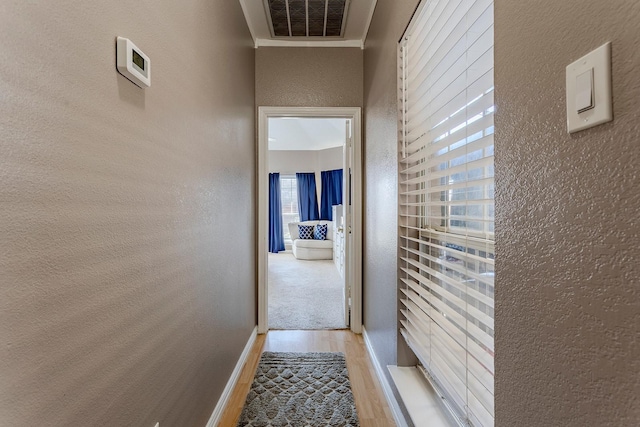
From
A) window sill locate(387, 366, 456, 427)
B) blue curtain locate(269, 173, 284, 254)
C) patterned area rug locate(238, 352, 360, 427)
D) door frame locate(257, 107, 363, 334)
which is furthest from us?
blue curtain locate(269, 173, 284, 254)

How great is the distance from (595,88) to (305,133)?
20.7 feet

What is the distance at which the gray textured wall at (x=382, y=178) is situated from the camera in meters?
1.72

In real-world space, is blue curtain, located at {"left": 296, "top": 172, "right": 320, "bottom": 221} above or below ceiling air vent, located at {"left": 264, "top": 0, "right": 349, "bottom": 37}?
below

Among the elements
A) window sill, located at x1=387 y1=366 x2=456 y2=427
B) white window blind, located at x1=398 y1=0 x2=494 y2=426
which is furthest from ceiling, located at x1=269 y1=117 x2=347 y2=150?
window sill, located at x1=387 y1=366 x2=456 y2=427

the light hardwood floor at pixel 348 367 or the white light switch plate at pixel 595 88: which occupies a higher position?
the white light switch plate at pixel 595 88

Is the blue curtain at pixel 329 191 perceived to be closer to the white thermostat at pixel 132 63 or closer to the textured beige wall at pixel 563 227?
the white thermostat at pixel 132 63

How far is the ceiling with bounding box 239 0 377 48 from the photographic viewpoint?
2.33m

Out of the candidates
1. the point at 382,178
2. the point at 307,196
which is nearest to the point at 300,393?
the point at 382,178

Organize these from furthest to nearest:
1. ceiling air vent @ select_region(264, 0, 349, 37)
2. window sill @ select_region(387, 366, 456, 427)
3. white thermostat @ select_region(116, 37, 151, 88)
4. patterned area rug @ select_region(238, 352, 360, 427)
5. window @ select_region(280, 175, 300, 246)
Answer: window @ select_region(280, 175, 300, 246) < ceiling air vent @ select_region(264, 0, 349, 37) < patterned area rug @ select_region(238, 352, 360, 427) < window sill @ select_region(387, 366, 456, 427) < white thermostat @ select_region(116, 37, 151, 88)

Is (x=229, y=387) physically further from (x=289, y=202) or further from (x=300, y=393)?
(x=289, y=202)

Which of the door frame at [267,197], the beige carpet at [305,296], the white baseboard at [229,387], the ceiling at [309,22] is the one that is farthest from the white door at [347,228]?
the white baseboard at [229,387]

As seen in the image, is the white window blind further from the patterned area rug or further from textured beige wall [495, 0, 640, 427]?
the patterned area rug

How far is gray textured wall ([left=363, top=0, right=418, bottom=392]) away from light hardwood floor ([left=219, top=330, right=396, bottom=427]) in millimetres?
177

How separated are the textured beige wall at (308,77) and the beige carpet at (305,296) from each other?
6.52ft
